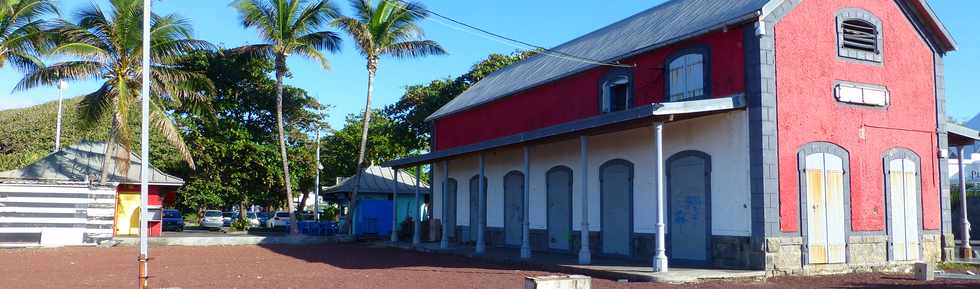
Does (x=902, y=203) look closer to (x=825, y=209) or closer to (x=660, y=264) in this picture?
(x=825, y=209)

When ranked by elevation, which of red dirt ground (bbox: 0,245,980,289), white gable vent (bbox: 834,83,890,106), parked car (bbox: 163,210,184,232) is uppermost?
white gable vent (bbox: 834,83,890,106)

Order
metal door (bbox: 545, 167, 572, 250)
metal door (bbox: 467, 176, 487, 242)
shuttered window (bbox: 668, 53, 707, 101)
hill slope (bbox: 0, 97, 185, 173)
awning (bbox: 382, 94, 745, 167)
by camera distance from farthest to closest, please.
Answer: hill slope (bbox: 0, 97, 185, 173)
metal door (bbox: 467, 176, 487, 242)
metal door (bbox: 545, 167, 572, 250)
shuttered window (bbox: 668, 53, 707, 101)
awning (bbox: 382, 94, 745, 167)

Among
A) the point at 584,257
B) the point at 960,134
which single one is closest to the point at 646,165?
the point at 584,257

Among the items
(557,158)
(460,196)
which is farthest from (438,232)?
(557,158)

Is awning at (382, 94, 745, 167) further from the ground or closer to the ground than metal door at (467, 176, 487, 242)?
further from the ground

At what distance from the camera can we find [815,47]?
1555 cm

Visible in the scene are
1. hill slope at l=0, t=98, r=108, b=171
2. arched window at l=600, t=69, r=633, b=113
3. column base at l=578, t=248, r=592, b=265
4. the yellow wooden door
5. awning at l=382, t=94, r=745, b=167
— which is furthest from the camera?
hill slope at l=0, t=98, r=108, b=171

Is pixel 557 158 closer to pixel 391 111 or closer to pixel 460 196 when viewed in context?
pixel 460 196

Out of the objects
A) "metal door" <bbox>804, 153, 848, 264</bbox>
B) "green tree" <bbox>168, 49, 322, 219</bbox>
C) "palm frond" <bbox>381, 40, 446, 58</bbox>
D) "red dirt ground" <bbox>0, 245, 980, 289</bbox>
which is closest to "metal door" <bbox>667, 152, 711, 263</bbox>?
"metal door" <bbox>804, 153, 848, 264</bbox>

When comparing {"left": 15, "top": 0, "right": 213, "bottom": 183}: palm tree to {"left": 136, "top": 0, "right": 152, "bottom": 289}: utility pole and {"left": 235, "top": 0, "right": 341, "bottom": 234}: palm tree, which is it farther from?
{"left": 136, "top": 0, "right": 152, "bottom": 289}: utility pole

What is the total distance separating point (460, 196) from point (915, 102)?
14.0 metres

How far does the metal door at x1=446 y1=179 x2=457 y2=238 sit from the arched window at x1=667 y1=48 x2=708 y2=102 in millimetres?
11422

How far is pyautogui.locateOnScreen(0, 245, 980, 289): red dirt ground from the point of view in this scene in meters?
13.4

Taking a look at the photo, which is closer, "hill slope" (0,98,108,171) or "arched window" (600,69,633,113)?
"arched window" (600,69,633,113)
